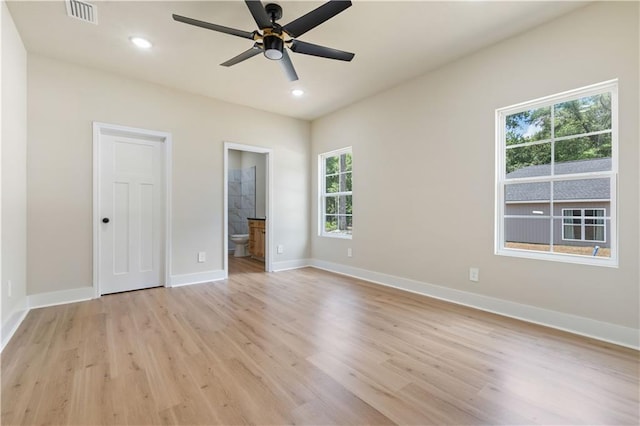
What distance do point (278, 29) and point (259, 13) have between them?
257 millimetres

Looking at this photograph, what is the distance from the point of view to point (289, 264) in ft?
17.3

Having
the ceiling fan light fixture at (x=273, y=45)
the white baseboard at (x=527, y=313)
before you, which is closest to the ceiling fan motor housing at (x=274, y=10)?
the ceiling fan light fixture at (x=273, y=45)

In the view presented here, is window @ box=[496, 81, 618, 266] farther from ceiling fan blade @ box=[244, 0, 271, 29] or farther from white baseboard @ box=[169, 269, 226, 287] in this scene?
white baseboard @ box=[169, 269, 226, 287]

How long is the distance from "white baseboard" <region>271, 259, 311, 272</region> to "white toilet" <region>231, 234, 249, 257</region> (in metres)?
1.89

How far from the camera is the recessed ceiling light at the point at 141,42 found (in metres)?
2.88

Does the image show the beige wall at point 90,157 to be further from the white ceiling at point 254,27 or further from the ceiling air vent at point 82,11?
the ceiling air vent at point 82,11

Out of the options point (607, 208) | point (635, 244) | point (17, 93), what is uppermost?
point (17, 93)

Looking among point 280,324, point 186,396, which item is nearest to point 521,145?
point 280,324

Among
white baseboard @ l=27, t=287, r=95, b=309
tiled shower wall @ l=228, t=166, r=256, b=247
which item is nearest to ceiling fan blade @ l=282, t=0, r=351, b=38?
white baseboard @ l=27, t=287, r=95, b=309

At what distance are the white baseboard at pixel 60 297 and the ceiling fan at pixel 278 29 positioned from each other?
3.09m

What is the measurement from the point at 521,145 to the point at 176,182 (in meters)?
4.15

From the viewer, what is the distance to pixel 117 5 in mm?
2414

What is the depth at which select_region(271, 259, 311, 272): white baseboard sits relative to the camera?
200 inches

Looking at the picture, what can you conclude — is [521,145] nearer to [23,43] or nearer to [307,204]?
[307,204]
